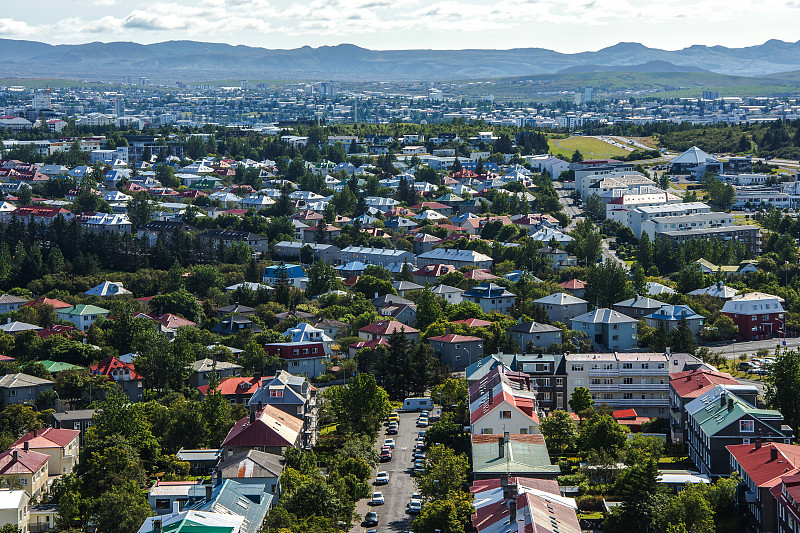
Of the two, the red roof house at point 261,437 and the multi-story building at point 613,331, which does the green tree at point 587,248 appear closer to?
the multi-story building at point 613,331

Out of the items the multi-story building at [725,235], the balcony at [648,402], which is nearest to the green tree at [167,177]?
the multi-story building at [725,235]

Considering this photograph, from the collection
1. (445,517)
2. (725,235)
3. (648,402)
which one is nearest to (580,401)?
(648,402)

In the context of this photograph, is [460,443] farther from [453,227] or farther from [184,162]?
[184,162]

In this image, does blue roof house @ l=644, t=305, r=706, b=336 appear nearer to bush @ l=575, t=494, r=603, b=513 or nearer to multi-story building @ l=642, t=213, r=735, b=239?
multi-story building @ l=642, t=213, r=735, b=239

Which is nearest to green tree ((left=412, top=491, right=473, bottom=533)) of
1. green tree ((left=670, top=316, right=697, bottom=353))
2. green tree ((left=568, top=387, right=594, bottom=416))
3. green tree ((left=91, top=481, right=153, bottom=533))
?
green tree ((left=91, top=481, right=153, bottom=533))

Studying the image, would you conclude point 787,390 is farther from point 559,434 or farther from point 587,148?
point 587,148
